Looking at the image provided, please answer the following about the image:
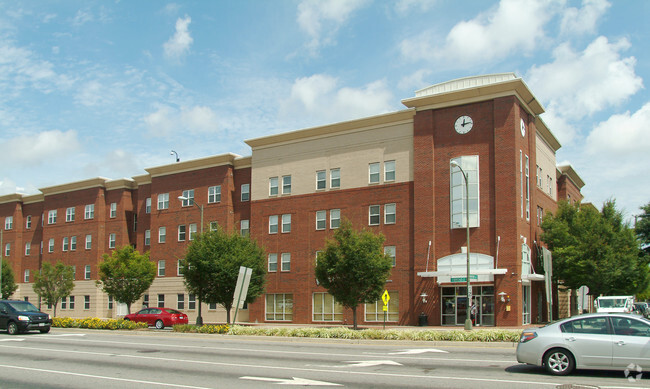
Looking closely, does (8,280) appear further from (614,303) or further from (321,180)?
(614,303)

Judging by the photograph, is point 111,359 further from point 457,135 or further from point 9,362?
point 457,135

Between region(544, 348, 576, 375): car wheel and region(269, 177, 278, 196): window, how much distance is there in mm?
35615

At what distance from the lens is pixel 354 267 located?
3294 cm

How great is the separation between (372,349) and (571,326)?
29.9 ft

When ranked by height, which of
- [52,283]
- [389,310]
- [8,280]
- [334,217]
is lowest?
[389,310]

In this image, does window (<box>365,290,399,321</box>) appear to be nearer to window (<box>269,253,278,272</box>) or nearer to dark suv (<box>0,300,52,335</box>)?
window (<box>269,253,278,272</box>)

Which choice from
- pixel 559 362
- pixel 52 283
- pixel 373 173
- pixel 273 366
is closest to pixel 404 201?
pixel 373 173

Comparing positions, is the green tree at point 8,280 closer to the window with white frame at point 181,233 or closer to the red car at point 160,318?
the window with white frame at point 181,233

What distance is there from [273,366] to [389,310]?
25.4 metres

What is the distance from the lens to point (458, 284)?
38.3 m

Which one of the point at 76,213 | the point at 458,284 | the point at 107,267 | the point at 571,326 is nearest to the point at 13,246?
the point at 76,213

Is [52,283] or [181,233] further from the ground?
[181,233]

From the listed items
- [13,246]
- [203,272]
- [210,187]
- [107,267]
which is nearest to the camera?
[203,272]

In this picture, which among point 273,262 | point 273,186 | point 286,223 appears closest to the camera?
point 286,223
